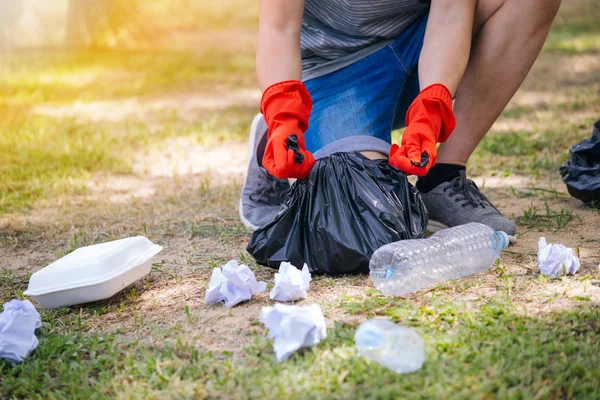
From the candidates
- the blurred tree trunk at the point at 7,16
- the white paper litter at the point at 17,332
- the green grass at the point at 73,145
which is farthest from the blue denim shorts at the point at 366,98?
the blurred tree trunk at the point at 7,16

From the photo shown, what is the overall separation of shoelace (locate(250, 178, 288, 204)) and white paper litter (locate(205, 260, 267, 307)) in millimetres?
821

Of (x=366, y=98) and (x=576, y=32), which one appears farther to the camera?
(x=576, y=32)

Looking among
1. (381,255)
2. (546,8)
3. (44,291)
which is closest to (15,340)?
(44,291)

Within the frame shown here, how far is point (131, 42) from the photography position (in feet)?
26.6

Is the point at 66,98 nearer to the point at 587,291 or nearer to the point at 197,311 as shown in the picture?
the point at 197,311

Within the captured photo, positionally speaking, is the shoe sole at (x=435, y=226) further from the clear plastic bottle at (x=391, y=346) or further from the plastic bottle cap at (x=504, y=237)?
the clear plastic bottle at (x=391, y=346)

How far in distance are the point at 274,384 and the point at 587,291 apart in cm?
91

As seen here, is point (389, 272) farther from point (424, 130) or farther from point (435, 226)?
point (435, 226)

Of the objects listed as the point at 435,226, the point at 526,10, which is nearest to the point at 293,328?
the point at 435,226

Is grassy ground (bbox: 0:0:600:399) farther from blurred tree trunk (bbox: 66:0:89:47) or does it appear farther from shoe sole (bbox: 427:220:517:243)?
blurred tree trunk (bbox: 66:0:89:47)

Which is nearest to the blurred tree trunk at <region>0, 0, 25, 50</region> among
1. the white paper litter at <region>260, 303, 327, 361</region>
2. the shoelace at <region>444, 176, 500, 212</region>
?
the shoelace at <region>444, 176, 500, 212</region>

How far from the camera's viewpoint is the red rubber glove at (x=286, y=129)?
6.89 feet

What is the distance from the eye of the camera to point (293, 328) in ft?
5.37

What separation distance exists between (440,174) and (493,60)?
0.46 metres
